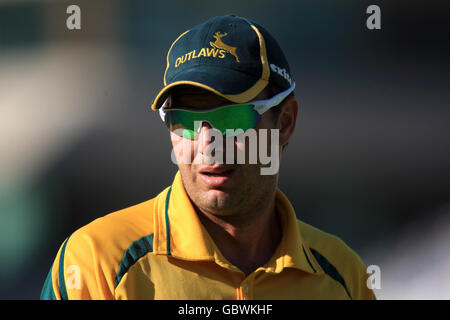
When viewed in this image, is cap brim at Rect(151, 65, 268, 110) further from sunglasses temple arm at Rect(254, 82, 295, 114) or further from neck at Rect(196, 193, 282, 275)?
neck at Rect(196, 193, 282, 275)

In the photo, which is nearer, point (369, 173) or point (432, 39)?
point (369, 173)

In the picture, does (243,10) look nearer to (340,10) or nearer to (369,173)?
(340,10)

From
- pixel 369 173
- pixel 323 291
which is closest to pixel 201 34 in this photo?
pixel 323 291

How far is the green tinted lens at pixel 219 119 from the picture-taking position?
1587mm

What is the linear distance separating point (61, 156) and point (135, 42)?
92 centimetres

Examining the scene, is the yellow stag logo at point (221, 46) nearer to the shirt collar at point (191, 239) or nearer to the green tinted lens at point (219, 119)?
the green tinted lens at point (219, 119)

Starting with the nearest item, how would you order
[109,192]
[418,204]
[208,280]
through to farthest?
[208,280]
[109,192]
[418,204]

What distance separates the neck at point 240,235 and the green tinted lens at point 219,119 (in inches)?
9.5

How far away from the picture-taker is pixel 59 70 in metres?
3.79

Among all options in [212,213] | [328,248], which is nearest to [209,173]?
[212,213]

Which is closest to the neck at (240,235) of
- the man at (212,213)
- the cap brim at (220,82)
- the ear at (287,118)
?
the man at (212,213)

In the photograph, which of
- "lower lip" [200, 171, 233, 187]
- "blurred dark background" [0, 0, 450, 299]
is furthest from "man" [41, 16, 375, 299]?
"blurred dark background" [0, 0, 450, 299]

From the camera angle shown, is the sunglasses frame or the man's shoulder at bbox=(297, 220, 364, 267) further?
the man's shoulder at bbox=(297, 220, 364, 267)

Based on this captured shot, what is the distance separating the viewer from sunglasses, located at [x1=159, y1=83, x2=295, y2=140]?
159 centimetres
